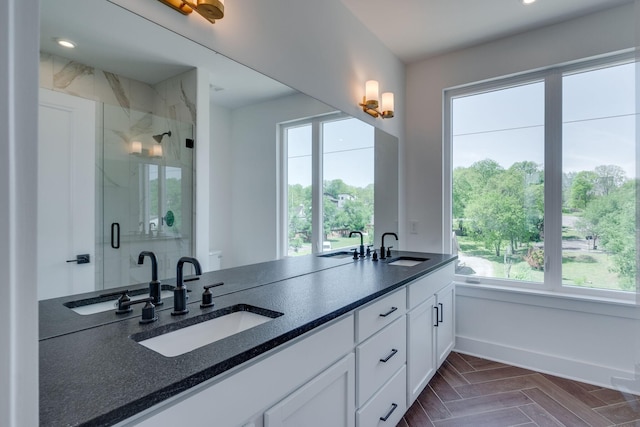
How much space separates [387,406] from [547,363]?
1730 mm

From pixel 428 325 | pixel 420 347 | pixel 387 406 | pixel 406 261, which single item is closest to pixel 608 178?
pixel 406 261

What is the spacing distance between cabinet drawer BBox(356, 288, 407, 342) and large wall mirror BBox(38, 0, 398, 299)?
661 mm

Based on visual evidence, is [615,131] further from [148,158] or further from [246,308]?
Result: [148,158]

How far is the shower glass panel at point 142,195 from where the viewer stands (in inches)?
43.5

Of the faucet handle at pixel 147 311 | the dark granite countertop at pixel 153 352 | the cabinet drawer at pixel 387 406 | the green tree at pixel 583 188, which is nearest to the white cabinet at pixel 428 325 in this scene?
the cabinet drawer at pixel 387 406

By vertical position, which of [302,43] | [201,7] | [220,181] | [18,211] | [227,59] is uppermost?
[302,43]

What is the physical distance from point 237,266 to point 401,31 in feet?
7.68

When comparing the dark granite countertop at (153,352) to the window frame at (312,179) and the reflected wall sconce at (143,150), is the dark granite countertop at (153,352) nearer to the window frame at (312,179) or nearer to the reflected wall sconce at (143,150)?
the window frame at (312,179)

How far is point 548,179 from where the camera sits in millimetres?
2639

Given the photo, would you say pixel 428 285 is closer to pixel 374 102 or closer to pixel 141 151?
pixel 374 102

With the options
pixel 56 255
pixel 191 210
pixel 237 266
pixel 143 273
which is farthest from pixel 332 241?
pixel 56 255

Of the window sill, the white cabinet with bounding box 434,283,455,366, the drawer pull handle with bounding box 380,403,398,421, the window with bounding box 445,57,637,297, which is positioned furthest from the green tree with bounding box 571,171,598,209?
the drawer pull handle with bounding box 380,403,398,421

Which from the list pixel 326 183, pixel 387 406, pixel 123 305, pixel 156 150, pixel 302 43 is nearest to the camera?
pixel 123 305

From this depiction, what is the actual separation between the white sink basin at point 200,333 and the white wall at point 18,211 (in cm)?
61
